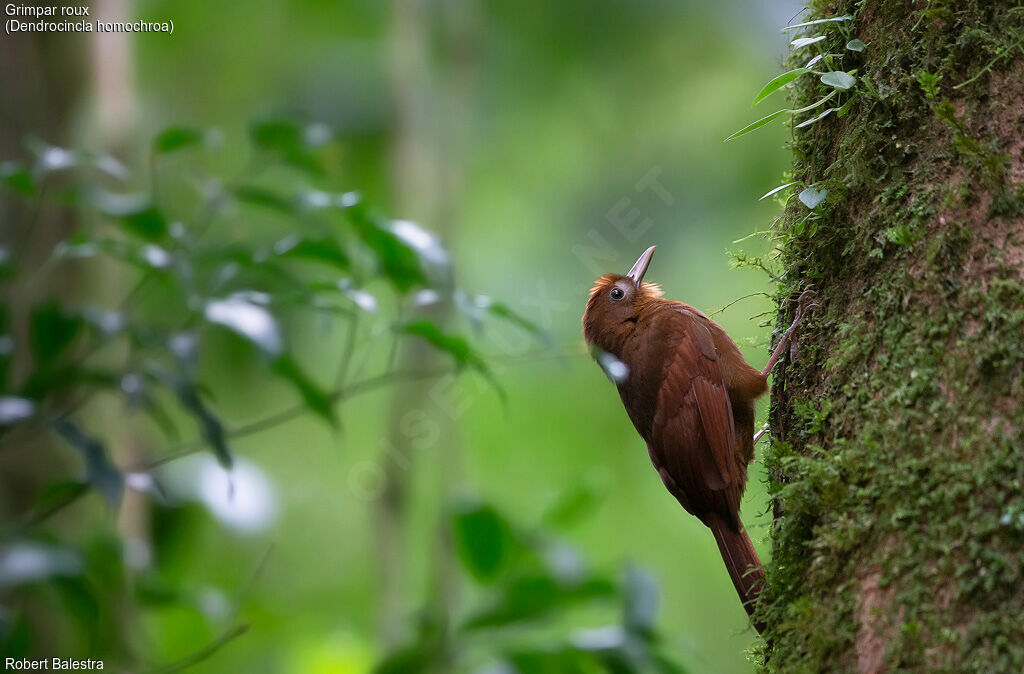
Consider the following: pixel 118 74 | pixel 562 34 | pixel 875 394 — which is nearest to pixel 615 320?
pixel 875 394

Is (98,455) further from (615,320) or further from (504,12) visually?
(504,12)

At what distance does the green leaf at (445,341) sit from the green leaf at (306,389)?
0.81ft

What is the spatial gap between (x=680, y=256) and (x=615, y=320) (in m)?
3.06

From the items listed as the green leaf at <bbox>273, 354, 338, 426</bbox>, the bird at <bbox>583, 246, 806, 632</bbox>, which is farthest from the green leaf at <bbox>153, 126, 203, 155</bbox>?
the bird at <bbox>583, 246, 806, 632</bbox>

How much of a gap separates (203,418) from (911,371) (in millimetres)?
1432

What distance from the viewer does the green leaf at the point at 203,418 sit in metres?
1.84

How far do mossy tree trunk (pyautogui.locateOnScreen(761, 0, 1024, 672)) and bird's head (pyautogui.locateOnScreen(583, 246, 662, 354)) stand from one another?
1.26 meters

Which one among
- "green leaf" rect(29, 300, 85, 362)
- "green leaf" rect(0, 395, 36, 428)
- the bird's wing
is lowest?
the bird's wing

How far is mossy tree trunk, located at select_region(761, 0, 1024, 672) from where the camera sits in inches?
57.7

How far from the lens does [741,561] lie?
2455 millimetres

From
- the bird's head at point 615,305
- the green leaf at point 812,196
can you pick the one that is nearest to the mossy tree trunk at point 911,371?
the green leaf at point 812,196

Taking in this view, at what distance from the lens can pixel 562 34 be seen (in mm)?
6820

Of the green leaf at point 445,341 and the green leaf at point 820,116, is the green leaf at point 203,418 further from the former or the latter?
the green leaf at point 820,116

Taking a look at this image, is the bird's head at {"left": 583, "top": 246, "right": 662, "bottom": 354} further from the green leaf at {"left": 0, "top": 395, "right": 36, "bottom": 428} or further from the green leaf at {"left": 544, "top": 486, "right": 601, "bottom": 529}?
the green leaf at {"left": 0, "top": 395, "right": 36, "bottom": 428}
